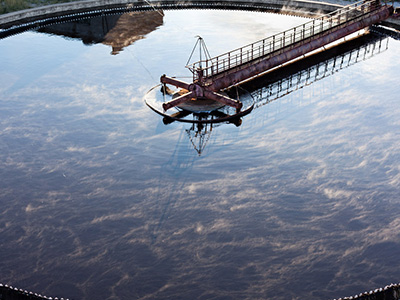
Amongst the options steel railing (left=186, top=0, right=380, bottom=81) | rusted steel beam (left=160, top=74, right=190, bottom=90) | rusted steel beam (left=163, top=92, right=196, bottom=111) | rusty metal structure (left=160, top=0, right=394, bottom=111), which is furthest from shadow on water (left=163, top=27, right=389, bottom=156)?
rusted steel beam (left=160, top=74, right=190, bottom=90)

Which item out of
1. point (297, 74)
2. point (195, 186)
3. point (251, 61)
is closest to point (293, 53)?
point (297, 74)

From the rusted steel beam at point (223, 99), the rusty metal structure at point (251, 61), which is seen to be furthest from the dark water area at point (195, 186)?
the rusty metal structure at point (251, 61)

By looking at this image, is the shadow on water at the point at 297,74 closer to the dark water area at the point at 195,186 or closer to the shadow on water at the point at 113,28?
the dark water area at the point at 195,186

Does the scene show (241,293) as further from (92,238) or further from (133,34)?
(133,34)

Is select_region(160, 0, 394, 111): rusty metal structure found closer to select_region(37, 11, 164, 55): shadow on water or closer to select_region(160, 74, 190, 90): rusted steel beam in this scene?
select_region(160, 74, 190, 90): rusted steel beam

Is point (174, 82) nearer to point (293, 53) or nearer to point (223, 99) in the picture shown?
point (223, 99)

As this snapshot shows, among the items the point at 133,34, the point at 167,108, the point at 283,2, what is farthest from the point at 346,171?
the point at 283,2

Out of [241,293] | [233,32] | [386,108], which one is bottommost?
[241,293]
